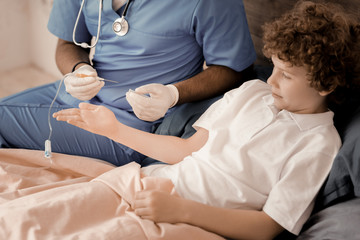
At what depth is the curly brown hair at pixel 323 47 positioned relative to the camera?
44.6 inches

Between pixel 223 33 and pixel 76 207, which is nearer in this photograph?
pixel 76 207

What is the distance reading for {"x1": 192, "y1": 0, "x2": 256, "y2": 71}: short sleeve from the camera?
57.7 inches

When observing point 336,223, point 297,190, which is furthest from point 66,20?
point 336,223

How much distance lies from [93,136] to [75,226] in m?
0.52

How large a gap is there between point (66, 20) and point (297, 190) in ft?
3.76

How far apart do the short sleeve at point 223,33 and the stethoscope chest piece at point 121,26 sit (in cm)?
25

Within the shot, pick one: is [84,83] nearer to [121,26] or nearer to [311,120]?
[121,26]

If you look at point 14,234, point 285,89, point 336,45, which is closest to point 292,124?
point 285,89

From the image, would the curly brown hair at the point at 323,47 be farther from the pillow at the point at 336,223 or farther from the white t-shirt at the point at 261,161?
the pillow at the point at 336,223

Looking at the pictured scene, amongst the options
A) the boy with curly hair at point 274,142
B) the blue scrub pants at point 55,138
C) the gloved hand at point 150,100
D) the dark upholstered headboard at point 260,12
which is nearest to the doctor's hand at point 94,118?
the boy with curly hair at point 274,142

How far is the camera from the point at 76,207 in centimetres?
108

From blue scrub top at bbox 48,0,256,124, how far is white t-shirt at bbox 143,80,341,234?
283 millimetres

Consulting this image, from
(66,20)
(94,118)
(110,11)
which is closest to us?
(94,118)

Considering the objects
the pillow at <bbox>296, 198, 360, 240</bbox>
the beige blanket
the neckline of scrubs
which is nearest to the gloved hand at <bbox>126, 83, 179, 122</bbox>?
the beige blanket
